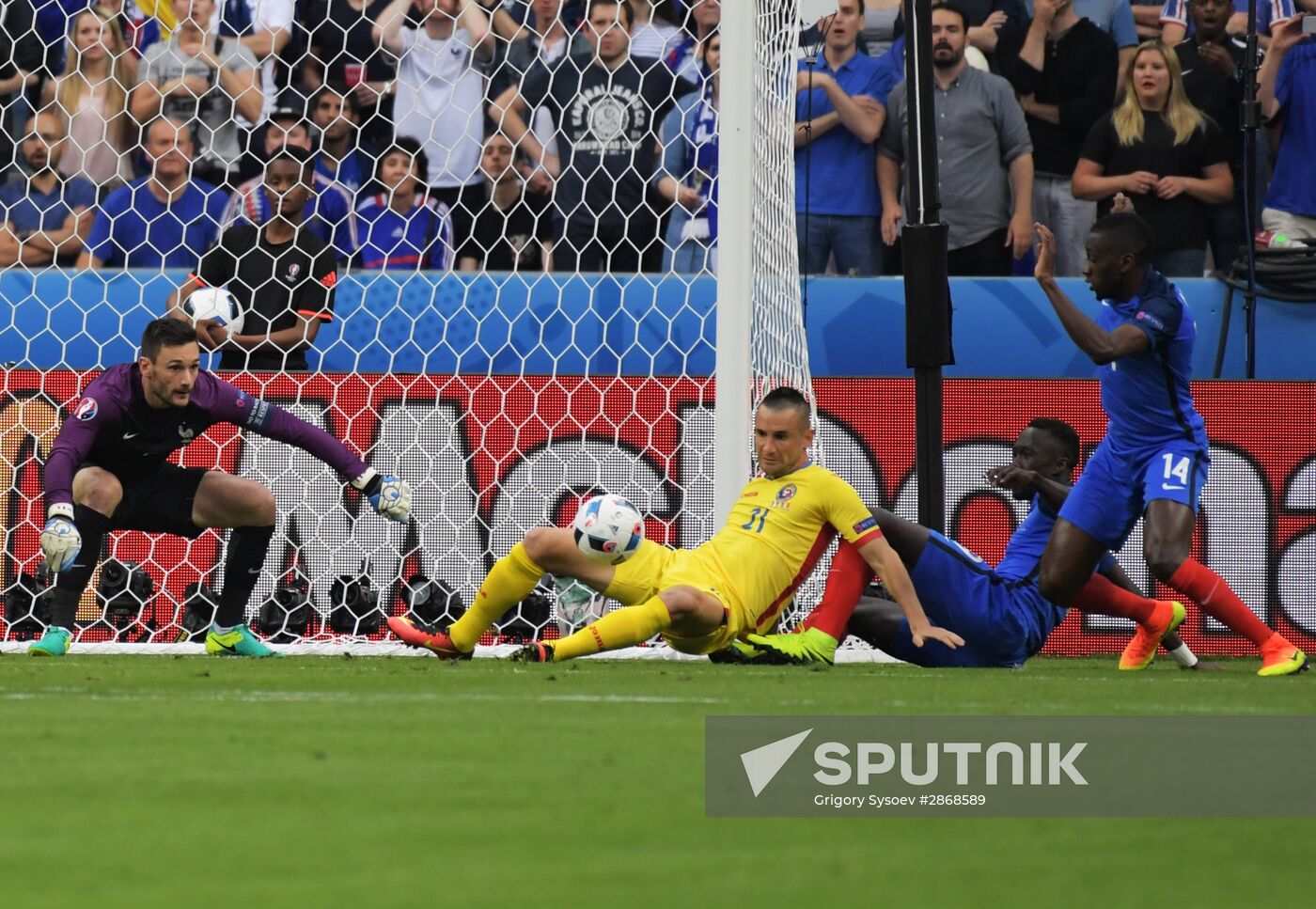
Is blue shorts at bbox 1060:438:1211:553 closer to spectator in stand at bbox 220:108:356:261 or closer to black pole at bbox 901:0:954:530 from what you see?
black pole at bbox 901:0:954:530

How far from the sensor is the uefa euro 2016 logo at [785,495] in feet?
20.3

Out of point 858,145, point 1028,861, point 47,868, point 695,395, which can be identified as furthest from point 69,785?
point 858,145

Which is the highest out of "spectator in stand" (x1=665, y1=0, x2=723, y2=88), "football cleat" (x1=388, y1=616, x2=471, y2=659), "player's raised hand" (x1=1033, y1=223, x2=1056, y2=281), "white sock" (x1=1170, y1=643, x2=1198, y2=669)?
"spectator in stand" (x1=665, y1=0, x2=723, y2=88)

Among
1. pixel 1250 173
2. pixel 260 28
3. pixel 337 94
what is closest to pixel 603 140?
pixel 337 94

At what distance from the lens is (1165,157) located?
969cm

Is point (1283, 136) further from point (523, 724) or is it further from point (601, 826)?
point (601, 826)

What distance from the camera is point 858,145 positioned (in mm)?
9664

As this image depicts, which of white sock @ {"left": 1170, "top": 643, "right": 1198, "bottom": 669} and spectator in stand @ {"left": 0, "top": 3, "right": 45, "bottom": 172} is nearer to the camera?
white sock @ {"left": 1170, "top": 643, "right": 1198, "bottom": 669}

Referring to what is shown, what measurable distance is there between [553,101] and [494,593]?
3836 millimetres

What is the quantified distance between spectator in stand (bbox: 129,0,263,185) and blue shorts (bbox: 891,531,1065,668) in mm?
4791

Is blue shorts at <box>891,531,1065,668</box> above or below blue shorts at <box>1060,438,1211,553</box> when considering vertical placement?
below

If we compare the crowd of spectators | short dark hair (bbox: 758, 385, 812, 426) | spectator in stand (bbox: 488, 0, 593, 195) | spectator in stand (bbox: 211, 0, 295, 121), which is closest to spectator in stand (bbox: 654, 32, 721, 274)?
the crowd of spectators

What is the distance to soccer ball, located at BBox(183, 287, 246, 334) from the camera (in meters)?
7.99

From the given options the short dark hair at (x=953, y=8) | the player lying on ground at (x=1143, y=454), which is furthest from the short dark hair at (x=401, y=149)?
the player lying on ground at (x=1143, y=454)
